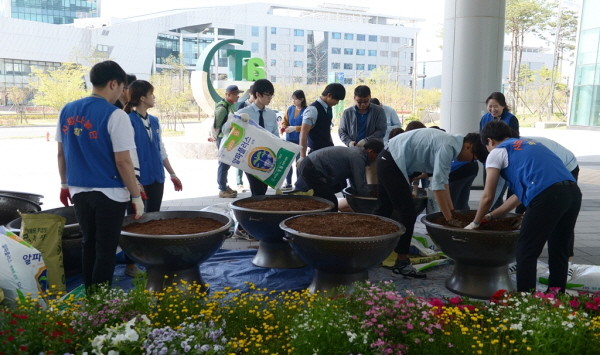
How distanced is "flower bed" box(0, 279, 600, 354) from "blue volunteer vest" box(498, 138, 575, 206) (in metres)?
0.75

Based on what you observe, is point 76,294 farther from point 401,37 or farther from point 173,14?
point 401,37

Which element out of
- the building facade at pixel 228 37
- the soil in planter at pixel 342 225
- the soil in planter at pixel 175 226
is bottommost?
the soil in planter at pixel 175 226

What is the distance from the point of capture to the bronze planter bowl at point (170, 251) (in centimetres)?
361

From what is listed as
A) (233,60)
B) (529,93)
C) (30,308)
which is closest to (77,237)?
(30,308)

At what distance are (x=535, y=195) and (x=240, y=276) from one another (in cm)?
256

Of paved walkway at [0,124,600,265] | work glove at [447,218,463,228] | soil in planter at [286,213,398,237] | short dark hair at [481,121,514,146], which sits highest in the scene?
short dark hair at [481,121,514,146]

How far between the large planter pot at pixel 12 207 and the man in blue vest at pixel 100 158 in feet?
5.70

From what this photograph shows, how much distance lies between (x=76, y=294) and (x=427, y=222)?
2.59m

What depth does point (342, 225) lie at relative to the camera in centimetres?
405

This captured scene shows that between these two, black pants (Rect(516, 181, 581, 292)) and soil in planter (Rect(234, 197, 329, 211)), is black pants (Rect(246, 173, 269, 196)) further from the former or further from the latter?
black pants (Rect(516, 181, 581, 292))

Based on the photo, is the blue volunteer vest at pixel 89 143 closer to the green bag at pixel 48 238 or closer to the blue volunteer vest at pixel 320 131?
the green bag at pixel 48 238

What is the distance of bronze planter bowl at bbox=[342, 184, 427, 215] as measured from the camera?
4973mm

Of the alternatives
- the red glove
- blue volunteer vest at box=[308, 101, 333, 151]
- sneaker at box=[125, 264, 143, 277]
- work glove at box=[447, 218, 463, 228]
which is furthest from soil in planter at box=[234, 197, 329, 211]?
the red glove

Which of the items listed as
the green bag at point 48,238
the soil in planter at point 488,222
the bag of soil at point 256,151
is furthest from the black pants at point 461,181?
the green bag at point 48,238
